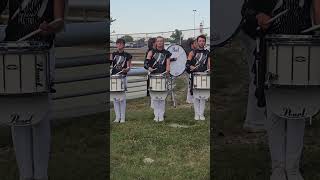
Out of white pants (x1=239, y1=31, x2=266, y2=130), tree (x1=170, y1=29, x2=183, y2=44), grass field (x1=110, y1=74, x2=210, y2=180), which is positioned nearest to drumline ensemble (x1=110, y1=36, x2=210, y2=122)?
grass field (x1=110, y1=74, x2=210, y2=180)

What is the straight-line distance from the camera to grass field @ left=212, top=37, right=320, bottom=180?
371 centimetres

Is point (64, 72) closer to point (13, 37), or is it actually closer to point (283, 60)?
point (13, 37)

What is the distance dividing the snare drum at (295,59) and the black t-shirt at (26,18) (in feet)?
4.56

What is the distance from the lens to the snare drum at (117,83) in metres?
7.45

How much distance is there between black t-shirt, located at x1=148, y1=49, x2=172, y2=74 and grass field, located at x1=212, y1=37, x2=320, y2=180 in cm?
355

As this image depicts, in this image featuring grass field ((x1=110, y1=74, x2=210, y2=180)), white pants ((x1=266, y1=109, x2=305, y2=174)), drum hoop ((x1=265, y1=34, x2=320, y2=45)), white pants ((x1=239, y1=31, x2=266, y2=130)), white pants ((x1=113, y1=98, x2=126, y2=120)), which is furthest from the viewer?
white pants ((x1=113, y1=98, x2=126, y2=120))

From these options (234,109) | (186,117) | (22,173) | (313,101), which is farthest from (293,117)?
(186,117)

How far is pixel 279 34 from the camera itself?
121 inches

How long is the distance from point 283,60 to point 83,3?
77.2 inches

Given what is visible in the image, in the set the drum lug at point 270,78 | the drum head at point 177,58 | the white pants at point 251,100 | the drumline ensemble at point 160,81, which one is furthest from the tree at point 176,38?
the drum lug at point 270,78

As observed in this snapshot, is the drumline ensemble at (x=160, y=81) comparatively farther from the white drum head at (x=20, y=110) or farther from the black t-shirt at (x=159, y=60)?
the white drum head at (x=20, y=110)

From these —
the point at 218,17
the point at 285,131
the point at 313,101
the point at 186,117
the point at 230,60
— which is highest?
the point at 218,17

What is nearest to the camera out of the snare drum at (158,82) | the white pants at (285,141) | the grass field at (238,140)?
the white pants at (285,141)

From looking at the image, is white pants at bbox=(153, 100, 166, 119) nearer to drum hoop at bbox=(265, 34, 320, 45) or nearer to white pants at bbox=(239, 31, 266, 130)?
white pants at bbox=(239, 31, 266, 130)
